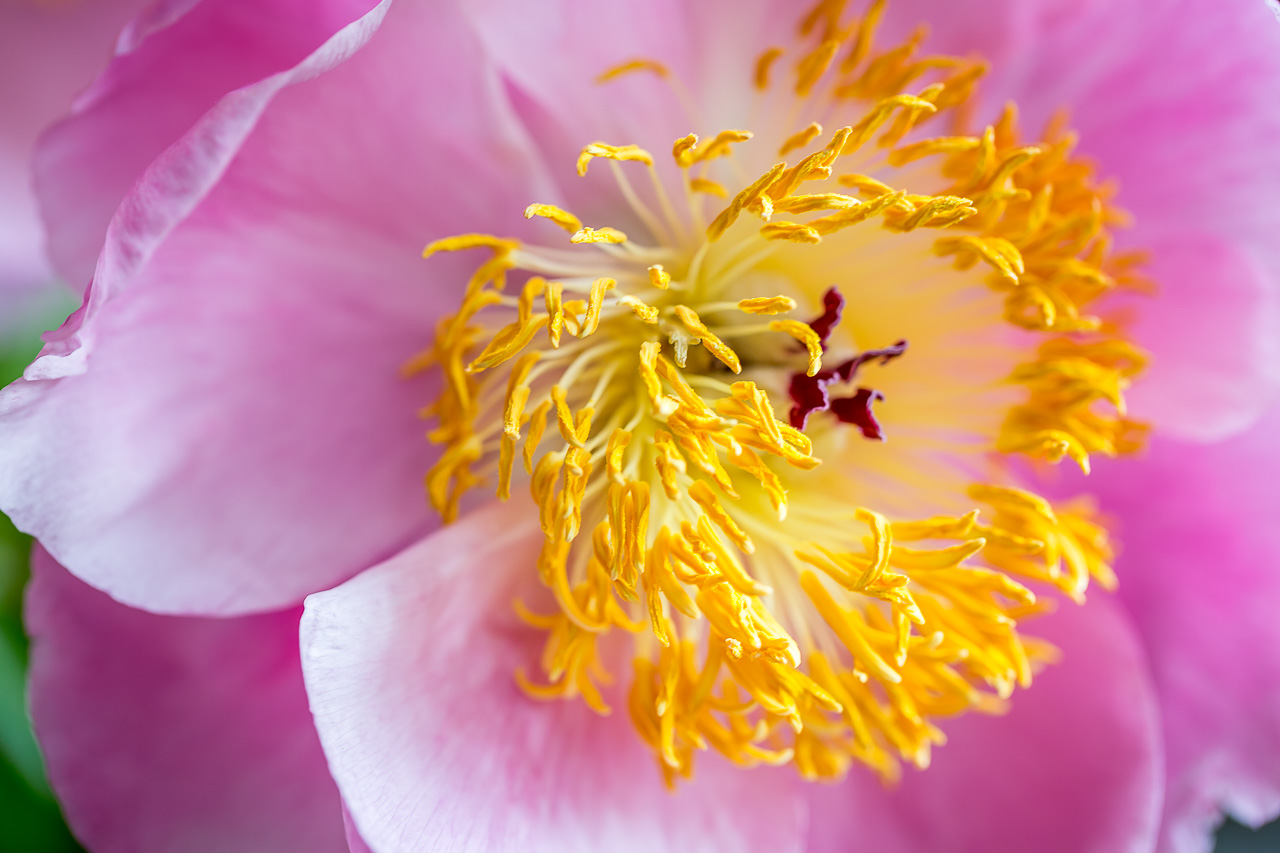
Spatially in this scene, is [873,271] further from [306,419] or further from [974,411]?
[306,419]

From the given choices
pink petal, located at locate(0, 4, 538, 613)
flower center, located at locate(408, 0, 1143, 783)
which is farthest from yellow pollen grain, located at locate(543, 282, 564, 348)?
pink petal, located at locate(0, 4, 538, 613)

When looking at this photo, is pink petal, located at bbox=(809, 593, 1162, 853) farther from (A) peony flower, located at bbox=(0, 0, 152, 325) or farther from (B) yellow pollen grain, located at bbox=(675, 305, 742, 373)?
(A) peony flower, located at bbox=(0, 0, 152, 325)

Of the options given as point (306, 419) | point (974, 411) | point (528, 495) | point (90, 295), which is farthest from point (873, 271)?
point (90, 295)

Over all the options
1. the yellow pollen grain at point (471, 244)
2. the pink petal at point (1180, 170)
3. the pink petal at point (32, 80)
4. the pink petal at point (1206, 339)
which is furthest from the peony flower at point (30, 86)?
the pink petal at point (1206, 339)

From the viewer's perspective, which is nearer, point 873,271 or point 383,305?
point 383,305

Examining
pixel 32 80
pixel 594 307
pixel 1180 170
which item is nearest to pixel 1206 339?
pixel 1180 170

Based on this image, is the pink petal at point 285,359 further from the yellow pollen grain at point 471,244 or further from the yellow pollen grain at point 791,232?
the yellow pollen grain at point 791,232
